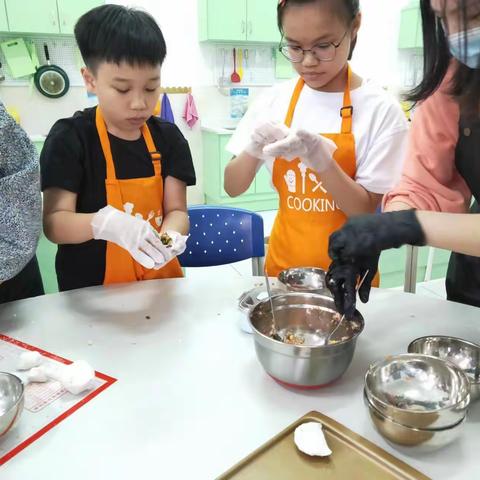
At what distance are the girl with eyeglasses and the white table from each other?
26 cm

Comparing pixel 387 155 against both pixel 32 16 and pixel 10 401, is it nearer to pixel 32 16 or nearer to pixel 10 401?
pixel 10 401

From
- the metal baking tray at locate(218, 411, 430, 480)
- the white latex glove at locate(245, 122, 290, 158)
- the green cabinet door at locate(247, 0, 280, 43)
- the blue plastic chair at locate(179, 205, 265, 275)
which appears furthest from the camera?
the green cabinet door at locate(247, 0, 280, 43)

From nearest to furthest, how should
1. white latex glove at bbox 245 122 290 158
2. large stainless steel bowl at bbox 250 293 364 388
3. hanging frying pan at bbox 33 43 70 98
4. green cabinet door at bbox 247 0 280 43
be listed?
large stainless steel bowl at bbox 250 293 364 388 → white latex glove at bbox 245 122 290 158 → hanging frying pan at bbox 33 43 70 98 → green cabinet door at bbox 247 0 280 43

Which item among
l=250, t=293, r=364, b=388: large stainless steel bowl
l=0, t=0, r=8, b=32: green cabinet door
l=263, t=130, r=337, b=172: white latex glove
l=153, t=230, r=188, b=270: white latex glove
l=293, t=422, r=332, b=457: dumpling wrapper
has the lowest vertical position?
l=293, t=422, r=332, b=457: dumpling wrapper

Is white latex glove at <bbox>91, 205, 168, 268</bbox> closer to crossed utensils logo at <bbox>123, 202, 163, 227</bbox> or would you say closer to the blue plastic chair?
crossed utensils logo at <bbox>123, 202, 163, 227</bbox>

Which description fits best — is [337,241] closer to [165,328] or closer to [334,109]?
[165,328]

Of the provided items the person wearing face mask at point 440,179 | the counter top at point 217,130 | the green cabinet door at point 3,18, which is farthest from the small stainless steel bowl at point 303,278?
the green cabinet door at point 3,18

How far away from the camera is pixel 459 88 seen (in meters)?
0.92

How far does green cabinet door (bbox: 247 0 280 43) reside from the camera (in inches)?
132

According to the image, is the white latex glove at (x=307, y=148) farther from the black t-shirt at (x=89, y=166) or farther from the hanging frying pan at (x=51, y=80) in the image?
the hanging frying pan at (x=51, y=80)

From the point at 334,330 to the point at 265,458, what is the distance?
1.07 ft

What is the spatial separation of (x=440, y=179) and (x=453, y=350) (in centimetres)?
43

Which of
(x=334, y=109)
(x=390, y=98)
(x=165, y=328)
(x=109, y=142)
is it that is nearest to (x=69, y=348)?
(x=165, y=328)

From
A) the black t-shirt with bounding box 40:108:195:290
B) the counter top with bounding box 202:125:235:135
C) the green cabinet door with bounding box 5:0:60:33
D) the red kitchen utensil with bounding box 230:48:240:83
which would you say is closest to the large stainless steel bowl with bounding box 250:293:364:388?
the black t-shirt with bounding box 40:108:195:290
